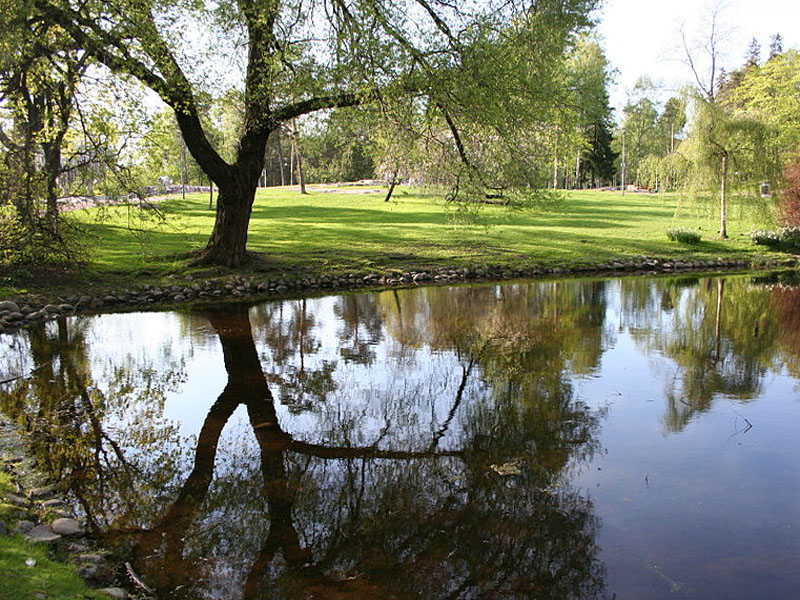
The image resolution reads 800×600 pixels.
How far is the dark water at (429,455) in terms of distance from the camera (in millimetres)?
5297

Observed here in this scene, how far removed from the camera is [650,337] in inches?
550

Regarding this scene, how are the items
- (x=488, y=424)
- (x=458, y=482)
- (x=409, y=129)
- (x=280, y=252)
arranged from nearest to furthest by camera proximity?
(x=458, y=482), (x=488, y=424), (x=409, y=129), (x=280, y=252)

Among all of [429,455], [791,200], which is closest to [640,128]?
[791,200]

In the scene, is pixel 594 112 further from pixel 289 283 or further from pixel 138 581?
pixel 138 581

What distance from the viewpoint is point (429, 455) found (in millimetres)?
7535

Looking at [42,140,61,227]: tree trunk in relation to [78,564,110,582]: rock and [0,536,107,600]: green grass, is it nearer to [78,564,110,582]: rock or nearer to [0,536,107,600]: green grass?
[0,536,107,600]: green grass

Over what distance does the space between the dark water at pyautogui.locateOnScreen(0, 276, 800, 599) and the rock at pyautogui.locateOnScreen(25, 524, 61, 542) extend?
474 mm

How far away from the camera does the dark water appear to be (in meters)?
5.30

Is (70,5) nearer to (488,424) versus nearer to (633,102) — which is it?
(488,424)

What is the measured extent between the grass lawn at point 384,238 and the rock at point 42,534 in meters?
12.9

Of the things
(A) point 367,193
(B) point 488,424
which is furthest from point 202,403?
(A) point 367,193

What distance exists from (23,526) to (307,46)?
14.1 metres

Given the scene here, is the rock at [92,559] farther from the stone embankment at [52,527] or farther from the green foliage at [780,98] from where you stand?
the green foliage at [780,98]

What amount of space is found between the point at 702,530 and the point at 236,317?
12.4 m
